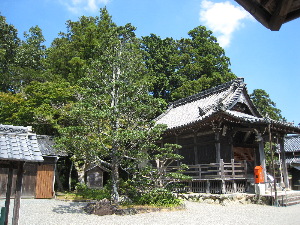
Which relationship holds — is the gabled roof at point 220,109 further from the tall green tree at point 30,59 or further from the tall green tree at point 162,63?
the tall green tree at point 30,59

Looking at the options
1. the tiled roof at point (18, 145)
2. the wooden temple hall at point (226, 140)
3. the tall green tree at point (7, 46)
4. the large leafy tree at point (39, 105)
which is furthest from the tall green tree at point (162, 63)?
the tiled roof at point (18, 145)

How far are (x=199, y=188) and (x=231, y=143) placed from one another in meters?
3.46

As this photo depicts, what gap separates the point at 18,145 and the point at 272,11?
5847 mm

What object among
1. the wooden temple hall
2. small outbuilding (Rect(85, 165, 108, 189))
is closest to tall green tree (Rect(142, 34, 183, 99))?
the wooden temple hall

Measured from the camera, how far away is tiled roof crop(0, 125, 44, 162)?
5.85 metres

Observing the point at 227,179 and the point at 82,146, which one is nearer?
the point at 82,146

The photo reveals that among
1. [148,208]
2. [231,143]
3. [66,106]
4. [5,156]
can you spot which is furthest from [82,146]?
[66,106]

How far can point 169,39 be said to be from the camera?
1588 inches

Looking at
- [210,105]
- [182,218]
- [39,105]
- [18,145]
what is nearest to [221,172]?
[210,105]

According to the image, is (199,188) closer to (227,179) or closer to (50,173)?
(227,179)

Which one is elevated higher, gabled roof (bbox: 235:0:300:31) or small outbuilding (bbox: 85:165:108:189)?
gabled roof (bbox: 235:0:300:31)

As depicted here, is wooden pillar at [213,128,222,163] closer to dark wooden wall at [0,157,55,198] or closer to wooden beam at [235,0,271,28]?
dark wooden wall at [0,157,55,198]

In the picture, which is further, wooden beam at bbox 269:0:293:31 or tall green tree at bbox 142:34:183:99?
tall green tree at bbox 142:34:183:99

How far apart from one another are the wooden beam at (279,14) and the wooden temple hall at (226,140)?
11346 mm
